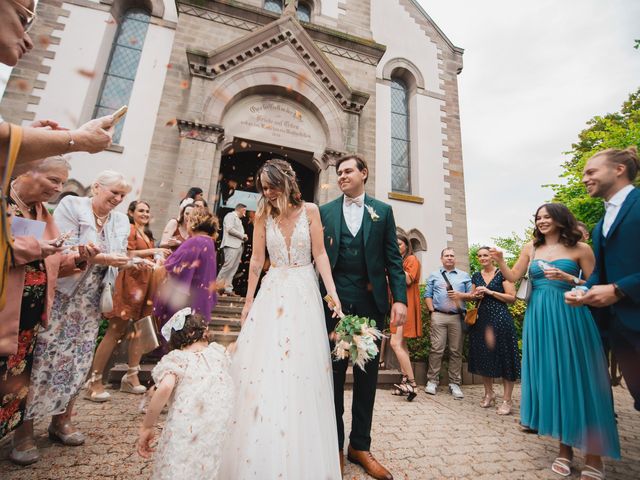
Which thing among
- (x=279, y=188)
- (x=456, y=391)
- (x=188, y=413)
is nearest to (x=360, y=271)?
(x=279, y=188)

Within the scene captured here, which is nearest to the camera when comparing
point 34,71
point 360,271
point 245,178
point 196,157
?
point 360,271

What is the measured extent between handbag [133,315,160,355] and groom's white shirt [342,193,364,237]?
113 inches

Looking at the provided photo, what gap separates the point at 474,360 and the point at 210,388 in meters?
4.73

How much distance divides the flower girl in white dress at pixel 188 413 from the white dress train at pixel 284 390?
0.49ft

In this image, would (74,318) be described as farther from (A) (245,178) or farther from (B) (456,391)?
(A) (245,178)

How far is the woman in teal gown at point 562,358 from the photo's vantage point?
2861 mm

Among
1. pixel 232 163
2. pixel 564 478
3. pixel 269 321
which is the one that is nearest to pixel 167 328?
pixel 269 321

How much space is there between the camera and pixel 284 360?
223 centimetres

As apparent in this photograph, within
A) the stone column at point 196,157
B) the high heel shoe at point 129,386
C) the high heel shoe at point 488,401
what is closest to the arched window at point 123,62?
the stone column at point 196,157

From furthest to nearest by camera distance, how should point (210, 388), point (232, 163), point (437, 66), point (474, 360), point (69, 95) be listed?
1. point (437, 66)
2. point (232, 163)
3. point (69, 95)
4. point (474, 360)
5. point (210, 388)

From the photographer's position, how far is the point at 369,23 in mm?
12258

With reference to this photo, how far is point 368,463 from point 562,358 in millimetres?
2264

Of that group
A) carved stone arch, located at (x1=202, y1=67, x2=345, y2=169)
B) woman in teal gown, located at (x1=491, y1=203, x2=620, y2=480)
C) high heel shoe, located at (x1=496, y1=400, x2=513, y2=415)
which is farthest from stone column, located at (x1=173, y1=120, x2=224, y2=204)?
high heel shoe, located at (x1=496, y1=400, x2=513, y2=415)

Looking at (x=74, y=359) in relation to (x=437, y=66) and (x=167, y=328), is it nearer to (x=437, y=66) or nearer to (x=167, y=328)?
(x=167, y=328)
